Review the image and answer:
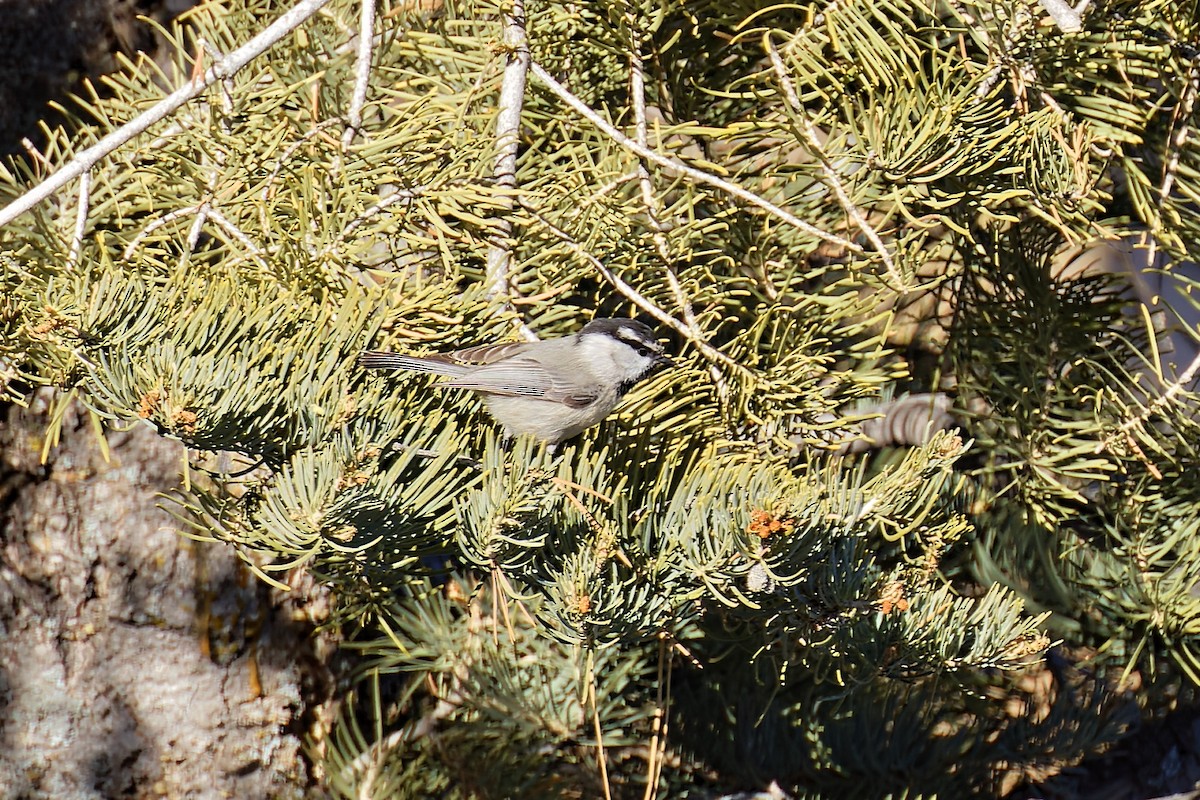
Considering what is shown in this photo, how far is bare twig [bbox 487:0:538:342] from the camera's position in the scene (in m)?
1.57

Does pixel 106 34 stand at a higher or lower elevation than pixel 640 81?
higher

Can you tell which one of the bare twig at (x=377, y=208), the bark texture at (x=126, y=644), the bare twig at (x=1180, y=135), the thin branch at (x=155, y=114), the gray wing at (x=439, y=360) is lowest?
the bark texture at (x=126, y=644)

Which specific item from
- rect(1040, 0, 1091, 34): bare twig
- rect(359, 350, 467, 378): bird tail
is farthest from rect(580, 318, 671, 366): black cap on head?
rect(1040, 0, 1091, 34): bare twig

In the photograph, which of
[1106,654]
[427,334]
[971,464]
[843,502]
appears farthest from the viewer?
[971,464]

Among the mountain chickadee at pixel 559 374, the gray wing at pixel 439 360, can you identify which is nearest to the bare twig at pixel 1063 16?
the mountain chickadee at pixel 559 374

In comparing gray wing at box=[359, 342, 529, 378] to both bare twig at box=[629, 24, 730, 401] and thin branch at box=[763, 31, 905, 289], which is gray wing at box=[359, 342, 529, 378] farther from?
thin branch at box=[763, 31, 905, 289]

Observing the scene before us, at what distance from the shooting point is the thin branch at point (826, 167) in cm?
142

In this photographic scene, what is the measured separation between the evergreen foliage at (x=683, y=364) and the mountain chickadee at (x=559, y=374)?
7 cm

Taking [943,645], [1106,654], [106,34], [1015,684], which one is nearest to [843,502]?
[943,645]

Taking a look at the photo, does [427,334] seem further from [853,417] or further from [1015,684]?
[1015,684]

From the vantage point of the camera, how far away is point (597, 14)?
1674 mm

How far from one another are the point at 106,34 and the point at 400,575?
1.52m

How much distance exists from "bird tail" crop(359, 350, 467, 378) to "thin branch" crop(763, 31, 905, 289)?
24.3 inches

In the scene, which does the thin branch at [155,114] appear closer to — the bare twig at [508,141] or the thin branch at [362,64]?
the thin branch at [362,64]
